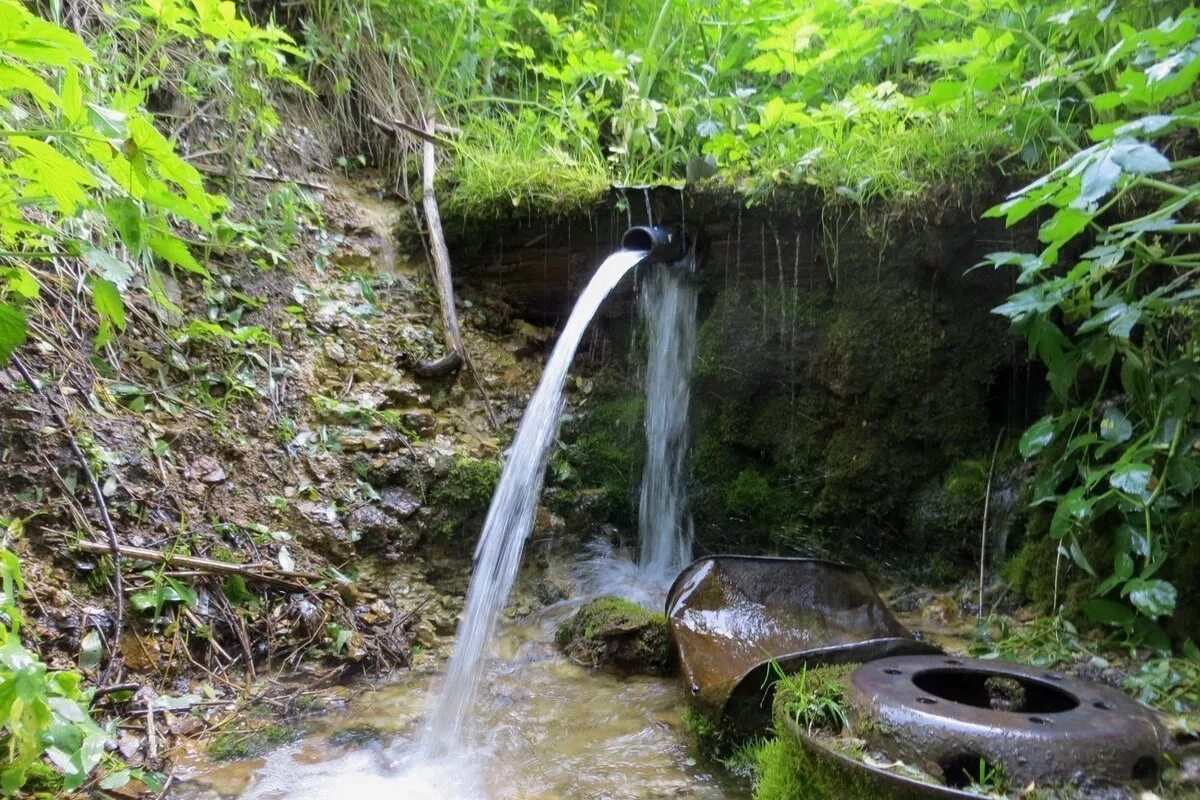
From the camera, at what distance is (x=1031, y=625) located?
280cm

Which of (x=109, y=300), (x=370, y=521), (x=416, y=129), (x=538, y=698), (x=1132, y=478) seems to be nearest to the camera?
(x=109, y=300)

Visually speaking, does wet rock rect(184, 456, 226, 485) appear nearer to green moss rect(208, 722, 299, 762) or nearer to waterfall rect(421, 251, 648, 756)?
green moss rect(208, 722, 299, 762)

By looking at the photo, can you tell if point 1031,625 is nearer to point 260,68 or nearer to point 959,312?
point 959,312

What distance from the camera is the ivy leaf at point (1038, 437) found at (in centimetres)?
267

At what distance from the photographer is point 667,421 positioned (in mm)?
4137

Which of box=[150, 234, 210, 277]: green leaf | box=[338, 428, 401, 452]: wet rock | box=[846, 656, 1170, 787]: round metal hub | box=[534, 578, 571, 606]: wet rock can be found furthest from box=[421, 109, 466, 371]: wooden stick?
box=[846, 656, 1170, 787]: round metal hub

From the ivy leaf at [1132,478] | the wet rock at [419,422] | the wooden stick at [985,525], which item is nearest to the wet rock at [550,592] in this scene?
the wet rock at [419,422]

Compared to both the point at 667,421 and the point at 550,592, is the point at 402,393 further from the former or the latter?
the point at 667,421

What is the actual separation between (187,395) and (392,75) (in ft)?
9.14

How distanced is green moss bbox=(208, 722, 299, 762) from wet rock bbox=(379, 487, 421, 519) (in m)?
1.12

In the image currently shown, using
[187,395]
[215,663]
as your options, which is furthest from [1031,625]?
[187,395]

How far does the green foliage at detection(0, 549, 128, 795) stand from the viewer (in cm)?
153

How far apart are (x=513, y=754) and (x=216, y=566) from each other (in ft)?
4.26

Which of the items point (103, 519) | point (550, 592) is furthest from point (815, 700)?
point (103, 519)
